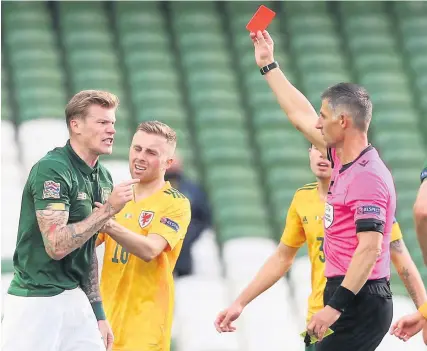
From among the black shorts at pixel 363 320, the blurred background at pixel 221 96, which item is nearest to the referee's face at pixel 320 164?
the black shorts at pixel 363 320

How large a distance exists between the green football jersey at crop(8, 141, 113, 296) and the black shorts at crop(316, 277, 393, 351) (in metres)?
1.06

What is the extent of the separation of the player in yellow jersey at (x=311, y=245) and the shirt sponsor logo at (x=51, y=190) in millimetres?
1194

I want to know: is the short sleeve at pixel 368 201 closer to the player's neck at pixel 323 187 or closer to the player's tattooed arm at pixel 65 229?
the player's tattooed arm at pixel 65 229

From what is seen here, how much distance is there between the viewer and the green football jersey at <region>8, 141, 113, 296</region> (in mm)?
4387

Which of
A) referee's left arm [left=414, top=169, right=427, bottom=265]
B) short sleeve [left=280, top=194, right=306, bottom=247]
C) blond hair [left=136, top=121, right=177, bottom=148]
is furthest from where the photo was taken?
short sleeve [left=280, top=194, right=306, bottom=247]

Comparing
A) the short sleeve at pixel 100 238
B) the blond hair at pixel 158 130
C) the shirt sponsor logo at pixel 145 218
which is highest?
the blond hair at pixel 158 130

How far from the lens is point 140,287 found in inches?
206

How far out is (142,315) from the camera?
5234 mm

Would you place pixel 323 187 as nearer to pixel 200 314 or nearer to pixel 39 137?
pixel 200 314

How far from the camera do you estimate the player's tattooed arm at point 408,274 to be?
5047 mm

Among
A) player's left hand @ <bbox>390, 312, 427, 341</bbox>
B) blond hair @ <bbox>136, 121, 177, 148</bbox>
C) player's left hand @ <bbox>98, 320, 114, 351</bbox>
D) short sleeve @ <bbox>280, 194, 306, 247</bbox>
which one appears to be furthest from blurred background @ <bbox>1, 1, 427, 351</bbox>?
player's left hand @ <bbox>390, 312, 427, 341</bbox>

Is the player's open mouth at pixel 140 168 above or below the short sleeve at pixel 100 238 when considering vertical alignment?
above

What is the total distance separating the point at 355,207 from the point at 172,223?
1270mm

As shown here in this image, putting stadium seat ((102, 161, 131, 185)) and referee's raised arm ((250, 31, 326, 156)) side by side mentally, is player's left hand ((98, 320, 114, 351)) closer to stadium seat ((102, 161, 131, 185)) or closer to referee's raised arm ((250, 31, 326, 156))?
referee's raised arm ((250, 31, 326, 156))
